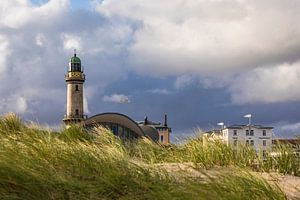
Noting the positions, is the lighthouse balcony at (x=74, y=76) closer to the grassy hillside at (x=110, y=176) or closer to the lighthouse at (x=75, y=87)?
the lighthouse at (x=75, y=87)

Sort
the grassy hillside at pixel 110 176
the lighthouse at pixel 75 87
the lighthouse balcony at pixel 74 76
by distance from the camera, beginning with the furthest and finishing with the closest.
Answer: the lighthouse balcony at pixel 74 76, the lighthouse at pixel 75 87, the grassy hillside at pixel 110 176

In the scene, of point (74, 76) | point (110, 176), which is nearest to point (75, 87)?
point (74, 76)

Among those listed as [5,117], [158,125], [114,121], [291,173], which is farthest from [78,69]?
[291,173]

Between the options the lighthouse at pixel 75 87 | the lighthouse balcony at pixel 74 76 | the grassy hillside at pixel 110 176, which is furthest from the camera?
the lighthouse balcony at pixel 74 76

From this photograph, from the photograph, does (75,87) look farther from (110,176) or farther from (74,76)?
(110,176)

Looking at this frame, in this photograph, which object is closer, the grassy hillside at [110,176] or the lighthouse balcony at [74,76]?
the grassy hillside at [110,176]

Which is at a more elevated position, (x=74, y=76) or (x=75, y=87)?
(x=74, y=76)

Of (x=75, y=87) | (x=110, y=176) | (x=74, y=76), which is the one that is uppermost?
(x=74, y=76)

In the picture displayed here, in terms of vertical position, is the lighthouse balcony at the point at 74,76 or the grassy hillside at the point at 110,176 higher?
the lighthouse balcony at the point at 74,76

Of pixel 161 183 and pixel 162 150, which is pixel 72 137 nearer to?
pixel 162 150

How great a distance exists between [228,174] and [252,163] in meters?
2.65

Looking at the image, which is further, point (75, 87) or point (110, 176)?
point (75, 87)

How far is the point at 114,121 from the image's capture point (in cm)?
5000

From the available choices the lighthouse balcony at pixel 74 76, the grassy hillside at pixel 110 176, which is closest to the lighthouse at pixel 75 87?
the lighthouse balcony at pixel 74 76
